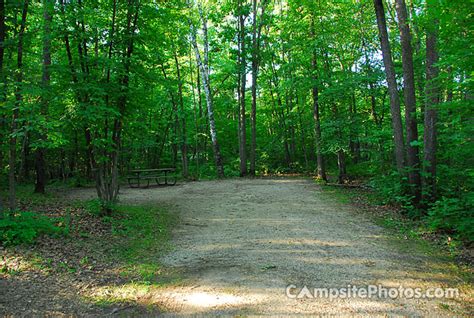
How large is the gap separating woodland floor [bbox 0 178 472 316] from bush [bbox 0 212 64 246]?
1.36ft

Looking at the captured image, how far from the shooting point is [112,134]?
7.07 meters

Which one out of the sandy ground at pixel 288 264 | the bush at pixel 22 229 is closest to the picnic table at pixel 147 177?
the sandy ground at pixel 288 264

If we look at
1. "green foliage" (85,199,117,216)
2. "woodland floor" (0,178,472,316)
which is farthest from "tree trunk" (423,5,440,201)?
"green foliage" (85,199,117,216)

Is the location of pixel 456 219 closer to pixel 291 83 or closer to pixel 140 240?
pixel 140 240

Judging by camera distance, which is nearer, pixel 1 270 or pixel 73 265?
pixel 1 270

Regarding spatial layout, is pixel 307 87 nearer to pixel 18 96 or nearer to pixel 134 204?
pixel 134 204

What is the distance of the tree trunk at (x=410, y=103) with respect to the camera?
24.1 feet

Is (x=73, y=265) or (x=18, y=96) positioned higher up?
(x=18, y=96)

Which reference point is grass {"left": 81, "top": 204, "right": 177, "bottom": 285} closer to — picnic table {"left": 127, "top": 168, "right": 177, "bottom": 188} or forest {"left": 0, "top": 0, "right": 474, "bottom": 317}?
forest {"left": 0, "top": 0, "right": 474, "bottom": 317}

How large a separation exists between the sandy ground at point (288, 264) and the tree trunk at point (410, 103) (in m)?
1.46

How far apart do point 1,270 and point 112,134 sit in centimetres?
381

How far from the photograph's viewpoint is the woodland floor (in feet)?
10.5

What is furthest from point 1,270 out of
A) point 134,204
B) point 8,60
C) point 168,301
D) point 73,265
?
point 134,204

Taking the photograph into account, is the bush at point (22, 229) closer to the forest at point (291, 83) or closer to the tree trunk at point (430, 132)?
the forest at point (291, 83)
